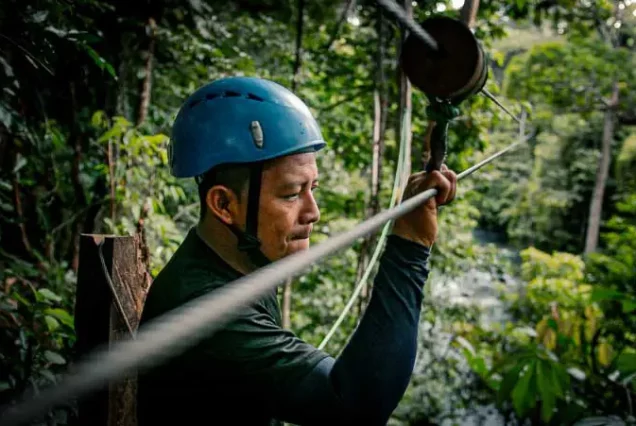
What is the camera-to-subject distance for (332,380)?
117 centimetres

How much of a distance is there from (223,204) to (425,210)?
59 centimetres

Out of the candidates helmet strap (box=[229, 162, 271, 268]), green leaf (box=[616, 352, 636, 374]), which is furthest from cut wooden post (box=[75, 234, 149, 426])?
green leaf (box=[616, 352, 636, 374])

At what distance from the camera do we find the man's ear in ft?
4.94

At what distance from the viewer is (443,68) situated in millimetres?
1332

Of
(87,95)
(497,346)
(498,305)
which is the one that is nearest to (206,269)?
(87,95)

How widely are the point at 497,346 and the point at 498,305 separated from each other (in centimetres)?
734

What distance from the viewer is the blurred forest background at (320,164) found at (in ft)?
8.75

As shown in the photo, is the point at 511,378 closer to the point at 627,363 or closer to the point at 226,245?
the point at 627,363

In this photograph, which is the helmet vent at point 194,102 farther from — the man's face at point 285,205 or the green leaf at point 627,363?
the green leaf at point 627,363

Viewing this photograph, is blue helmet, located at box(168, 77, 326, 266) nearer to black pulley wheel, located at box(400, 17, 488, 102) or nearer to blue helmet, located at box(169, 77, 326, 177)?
blue helmet, located at box(169, 77, 326, 177)

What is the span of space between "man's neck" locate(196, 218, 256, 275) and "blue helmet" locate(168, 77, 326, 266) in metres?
0.03

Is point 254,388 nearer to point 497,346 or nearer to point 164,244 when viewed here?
point 164,244

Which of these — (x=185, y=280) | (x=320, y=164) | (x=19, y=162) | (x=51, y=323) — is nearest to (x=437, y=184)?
(x=185, y=280)

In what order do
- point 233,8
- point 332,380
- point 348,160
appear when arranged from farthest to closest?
point 348,160
point 233,8
point 332,380
